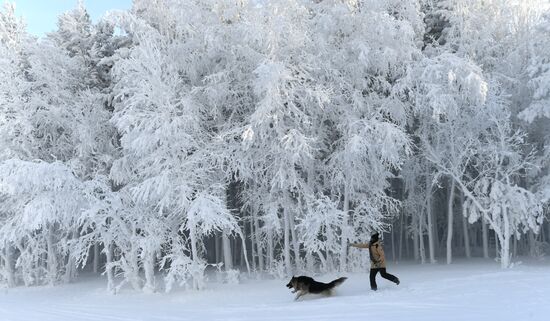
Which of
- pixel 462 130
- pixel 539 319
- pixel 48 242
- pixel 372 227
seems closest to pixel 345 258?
pixel 372 227

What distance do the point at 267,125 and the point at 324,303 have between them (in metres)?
7.52

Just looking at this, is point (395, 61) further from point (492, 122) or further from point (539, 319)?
point (539, 319)

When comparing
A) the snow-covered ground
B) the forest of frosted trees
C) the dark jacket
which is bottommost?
the snow-covered ground

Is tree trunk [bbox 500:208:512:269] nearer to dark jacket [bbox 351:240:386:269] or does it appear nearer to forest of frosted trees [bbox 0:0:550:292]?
forest of frosted trees [bbox 0:0:550:292]

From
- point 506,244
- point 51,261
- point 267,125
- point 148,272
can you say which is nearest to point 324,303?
point 267,125

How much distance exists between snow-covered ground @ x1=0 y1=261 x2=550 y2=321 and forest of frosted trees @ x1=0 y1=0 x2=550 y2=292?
1.57 m

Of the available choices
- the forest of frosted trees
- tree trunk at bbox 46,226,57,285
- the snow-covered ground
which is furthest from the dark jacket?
tree trunk at bbox 46,226,57,285

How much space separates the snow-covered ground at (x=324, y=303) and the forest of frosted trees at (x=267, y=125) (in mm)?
1570

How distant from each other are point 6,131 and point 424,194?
19273mm

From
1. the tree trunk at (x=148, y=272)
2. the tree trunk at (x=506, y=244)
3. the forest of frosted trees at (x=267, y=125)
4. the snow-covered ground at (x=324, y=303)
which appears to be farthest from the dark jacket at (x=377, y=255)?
the tree trunk at (x=148, y=272)

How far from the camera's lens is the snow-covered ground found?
7.93m

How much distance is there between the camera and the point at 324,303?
10.2 m

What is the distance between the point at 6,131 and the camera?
19000 millimetres

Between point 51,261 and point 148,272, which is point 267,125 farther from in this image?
point 51,261
